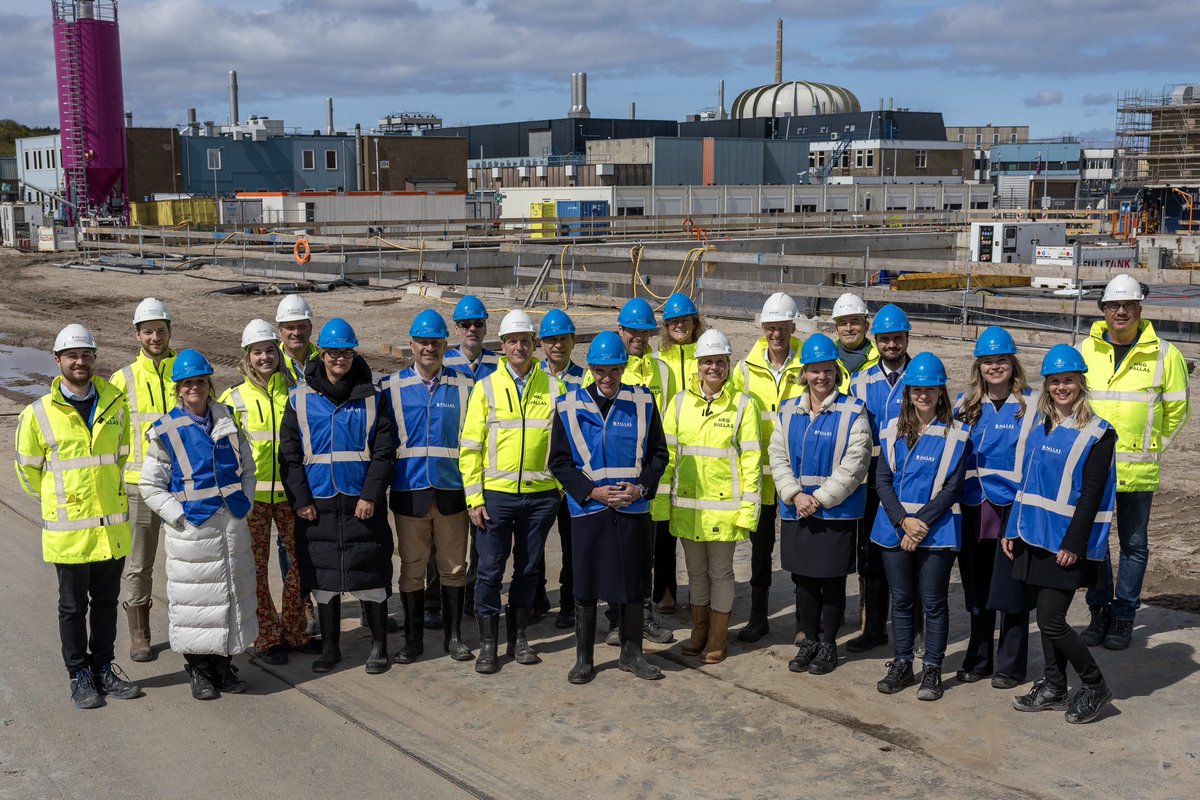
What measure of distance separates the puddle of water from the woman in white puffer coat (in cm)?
1022

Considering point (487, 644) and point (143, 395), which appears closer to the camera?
point (487, 644)

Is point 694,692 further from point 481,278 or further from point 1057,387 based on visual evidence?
point 481,278

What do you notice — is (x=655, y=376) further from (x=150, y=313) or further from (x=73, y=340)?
(x=73, y=340)

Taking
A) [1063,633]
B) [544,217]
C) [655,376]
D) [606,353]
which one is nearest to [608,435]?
[606,353]

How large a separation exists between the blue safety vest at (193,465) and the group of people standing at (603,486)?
0.5 inches

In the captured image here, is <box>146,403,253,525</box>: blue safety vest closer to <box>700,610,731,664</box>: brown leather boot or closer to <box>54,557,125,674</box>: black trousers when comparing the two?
<box>54,557,125,674</box>: black trousers

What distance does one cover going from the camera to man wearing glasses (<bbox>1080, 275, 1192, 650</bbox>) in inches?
253

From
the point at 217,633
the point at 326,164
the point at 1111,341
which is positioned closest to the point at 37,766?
the point at 217,633

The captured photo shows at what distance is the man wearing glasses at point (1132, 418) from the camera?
6438 millimetres

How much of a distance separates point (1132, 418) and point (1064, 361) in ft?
3.90

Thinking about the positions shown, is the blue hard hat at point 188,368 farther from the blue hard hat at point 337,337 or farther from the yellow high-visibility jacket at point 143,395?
the yellow high-visibility jacket at point 143,395

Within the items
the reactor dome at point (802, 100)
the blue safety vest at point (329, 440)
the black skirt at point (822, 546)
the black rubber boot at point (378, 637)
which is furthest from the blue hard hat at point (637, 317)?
the reactor dome at point (802, 100)

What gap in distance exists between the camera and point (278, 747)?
215 inches

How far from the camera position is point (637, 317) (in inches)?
274
